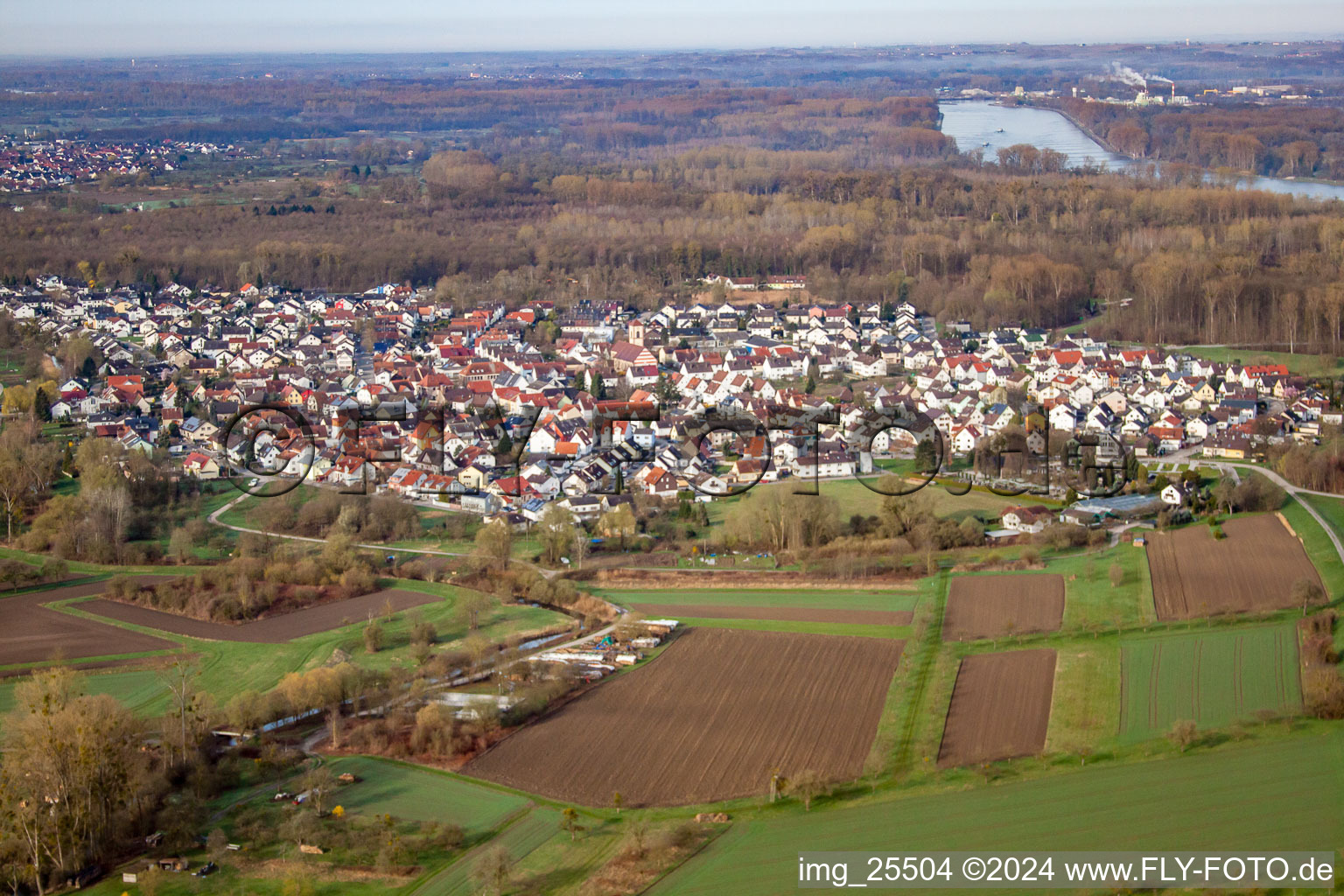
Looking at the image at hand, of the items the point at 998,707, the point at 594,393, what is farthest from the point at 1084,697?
the point at 594,393

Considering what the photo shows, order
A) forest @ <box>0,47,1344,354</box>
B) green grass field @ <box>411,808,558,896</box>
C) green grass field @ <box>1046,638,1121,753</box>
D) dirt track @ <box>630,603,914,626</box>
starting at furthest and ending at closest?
forest @ <box>0,47,1344,354</box>
dirt track @ <box>630,603,914,626</box>
green grass field @ <box>1046,638,1121,753</box>
green grass field @ <box>411,808,558,896</box>

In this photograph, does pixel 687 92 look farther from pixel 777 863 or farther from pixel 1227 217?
pixel 777 863

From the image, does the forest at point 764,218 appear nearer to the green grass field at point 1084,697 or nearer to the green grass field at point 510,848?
the green grass field at point 1084,697

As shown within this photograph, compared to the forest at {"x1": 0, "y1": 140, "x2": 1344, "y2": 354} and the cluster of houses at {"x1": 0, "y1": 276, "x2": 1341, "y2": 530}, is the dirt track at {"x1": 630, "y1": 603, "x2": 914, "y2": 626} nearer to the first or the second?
the cluster of houses at {"x1": 0, "y1": 276, "x2": 1341, "y2": 530}

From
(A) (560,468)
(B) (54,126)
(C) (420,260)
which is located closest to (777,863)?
(A) (560,468)

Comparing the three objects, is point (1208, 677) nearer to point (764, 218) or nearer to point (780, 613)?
point (780, 613)

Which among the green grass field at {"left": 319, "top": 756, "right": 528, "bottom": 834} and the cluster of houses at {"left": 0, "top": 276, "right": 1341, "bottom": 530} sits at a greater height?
the cluster of houses at {"left": 0, "top": 276, "right": 1341, "bottom": 530}

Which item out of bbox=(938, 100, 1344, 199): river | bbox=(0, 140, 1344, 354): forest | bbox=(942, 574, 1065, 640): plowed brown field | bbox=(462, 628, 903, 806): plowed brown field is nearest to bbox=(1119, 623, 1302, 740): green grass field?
bbox=(942, 574, 1065, 640): plowed brown field
